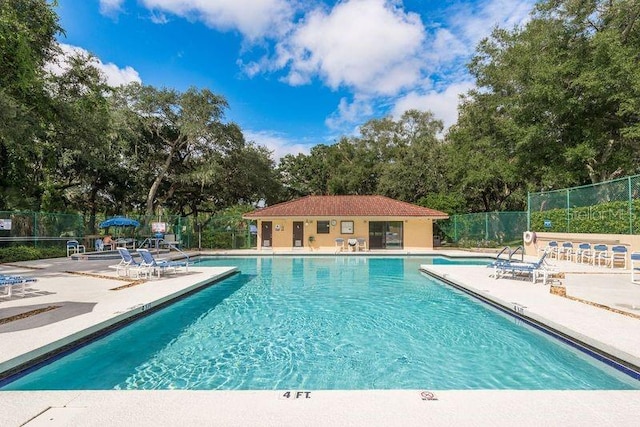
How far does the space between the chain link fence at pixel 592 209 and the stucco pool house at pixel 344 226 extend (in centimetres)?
656

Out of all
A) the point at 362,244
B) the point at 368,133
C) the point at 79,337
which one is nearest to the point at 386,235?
the point at 362,244

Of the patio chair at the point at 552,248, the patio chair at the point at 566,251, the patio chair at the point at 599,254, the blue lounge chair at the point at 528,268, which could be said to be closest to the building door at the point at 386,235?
the patio chair at the point at 552,248

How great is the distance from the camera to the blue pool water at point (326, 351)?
4609 mm

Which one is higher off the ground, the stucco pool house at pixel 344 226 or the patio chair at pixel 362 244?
the stucco pool house at pixel 344 226

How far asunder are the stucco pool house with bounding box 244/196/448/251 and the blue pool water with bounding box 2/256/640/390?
1553 cm

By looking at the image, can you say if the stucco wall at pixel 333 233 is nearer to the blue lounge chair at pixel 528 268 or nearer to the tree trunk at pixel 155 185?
the tree trunk at pixel 155 185

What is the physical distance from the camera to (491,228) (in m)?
25.7

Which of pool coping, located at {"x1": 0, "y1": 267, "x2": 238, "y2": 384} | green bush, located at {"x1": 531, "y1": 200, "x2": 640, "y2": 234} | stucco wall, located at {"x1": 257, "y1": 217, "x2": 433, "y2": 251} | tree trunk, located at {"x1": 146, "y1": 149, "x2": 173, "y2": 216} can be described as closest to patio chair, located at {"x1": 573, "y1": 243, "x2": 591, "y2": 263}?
green bush, located at {"x1": 531, "y1": 200, "x2": 640, "y2": 234}

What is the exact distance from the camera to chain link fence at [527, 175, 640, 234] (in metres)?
13.5

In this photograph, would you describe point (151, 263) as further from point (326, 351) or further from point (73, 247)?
point (73, 247)

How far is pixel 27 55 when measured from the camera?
1184 centimetres

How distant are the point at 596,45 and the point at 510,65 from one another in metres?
6.90

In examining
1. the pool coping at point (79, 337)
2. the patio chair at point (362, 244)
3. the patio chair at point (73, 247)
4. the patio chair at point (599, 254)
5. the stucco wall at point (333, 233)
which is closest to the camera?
the pool coping at point (79, 337)
